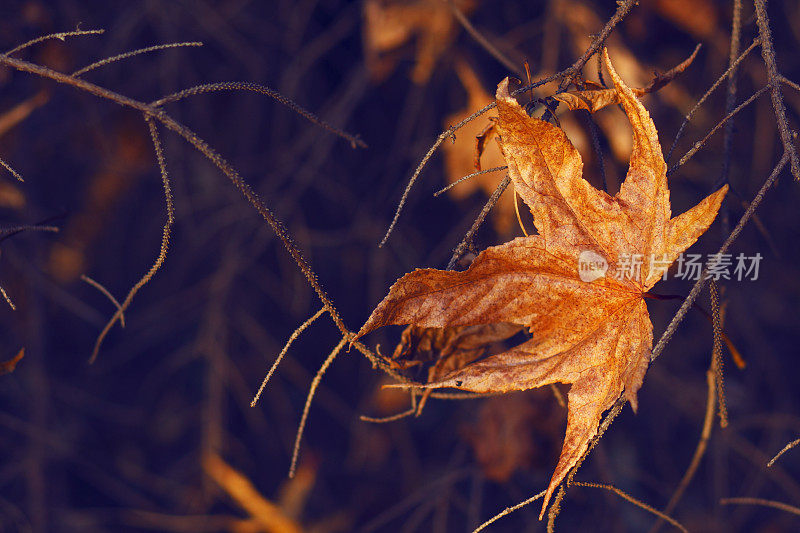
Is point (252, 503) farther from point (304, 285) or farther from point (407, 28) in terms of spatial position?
point (407, 28)

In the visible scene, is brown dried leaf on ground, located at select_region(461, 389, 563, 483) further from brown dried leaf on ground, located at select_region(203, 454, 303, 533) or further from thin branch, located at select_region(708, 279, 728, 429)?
thin branch, located at select_region(708, 279, 728, 429)

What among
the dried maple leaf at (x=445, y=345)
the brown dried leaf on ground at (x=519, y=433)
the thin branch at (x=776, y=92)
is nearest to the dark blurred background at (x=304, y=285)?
the brown dried leaf on ground at (x=519, y=433)

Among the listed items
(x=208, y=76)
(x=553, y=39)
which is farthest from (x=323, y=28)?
(x=553, y=39)

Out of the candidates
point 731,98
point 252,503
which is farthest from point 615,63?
point 252,503

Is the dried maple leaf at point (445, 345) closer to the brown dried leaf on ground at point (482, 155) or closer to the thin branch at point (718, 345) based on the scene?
the thin branch at point (718, 345)

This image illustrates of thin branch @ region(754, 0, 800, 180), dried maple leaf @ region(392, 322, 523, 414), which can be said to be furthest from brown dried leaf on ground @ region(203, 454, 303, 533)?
thin branch @ region(754, 0, 800, 180)

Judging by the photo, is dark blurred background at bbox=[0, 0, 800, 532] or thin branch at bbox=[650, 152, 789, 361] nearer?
thin branch at bbox=[650, 152, 789, 361]
